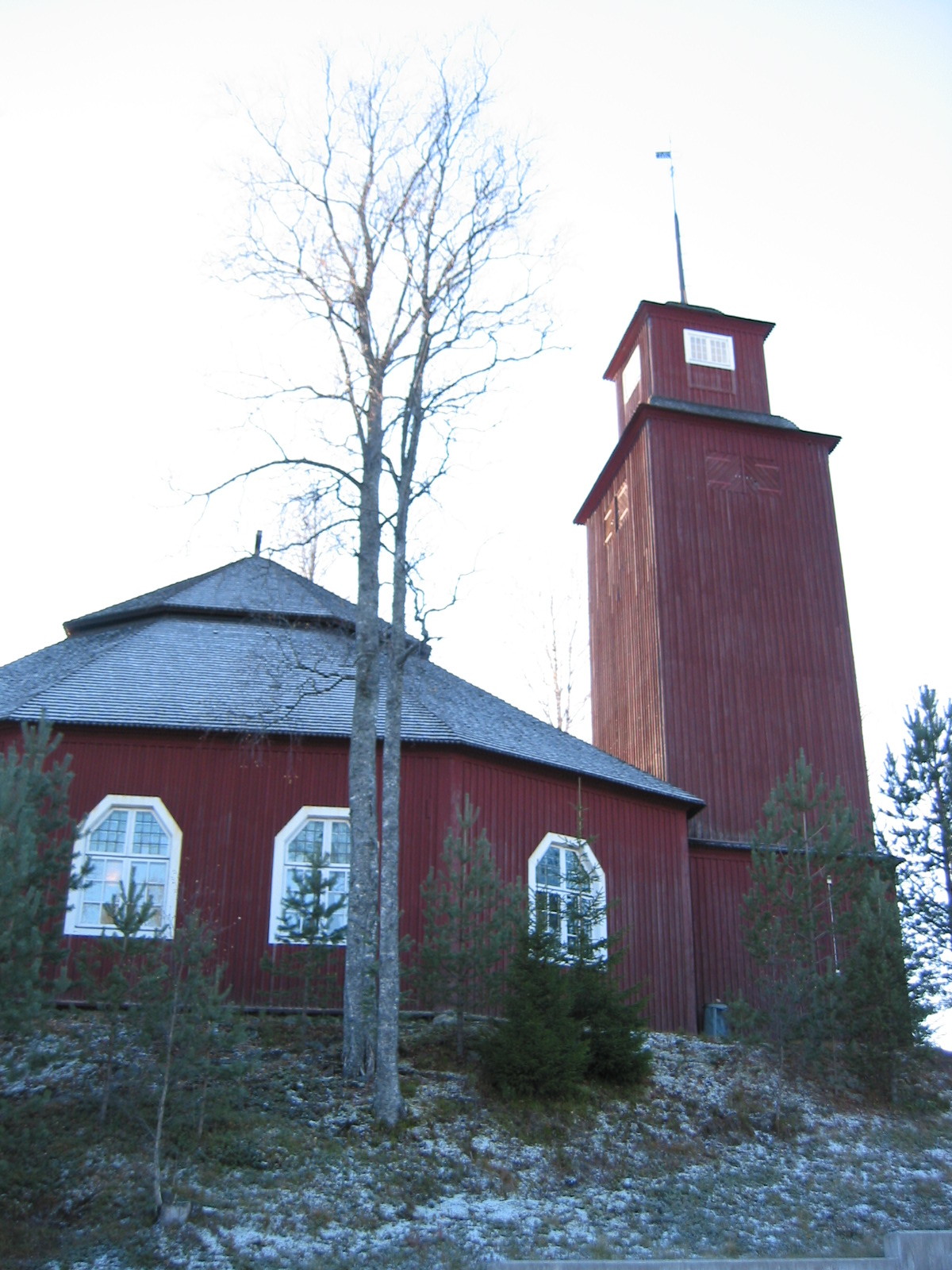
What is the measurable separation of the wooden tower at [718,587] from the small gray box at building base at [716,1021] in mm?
2976

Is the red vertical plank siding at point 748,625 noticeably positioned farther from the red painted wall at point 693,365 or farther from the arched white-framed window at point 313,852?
the arched white-framed window at point 313,852

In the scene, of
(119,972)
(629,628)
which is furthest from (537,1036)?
(629,628)

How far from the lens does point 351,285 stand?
51.4 ft

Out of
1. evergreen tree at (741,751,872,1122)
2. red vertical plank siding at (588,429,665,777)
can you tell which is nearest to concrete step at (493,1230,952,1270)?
evergreen tree at (741,751,872,1122)

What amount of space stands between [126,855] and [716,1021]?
960 cm

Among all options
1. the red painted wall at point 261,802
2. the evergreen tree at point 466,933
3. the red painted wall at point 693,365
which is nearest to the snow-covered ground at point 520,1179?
the evergreen tree at point 466,933

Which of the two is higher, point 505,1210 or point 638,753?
point 638,753

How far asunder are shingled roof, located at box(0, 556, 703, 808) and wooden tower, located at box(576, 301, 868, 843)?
7.41ft

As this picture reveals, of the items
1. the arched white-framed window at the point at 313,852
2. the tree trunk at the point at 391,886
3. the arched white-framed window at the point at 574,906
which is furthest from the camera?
the arched white-framed window at the point at 313,852

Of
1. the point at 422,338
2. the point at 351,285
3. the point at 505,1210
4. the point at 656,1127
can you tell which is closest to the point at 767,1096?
the point at 656,1127

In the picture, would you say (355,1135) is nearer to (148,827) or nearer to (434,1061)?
(434,1061)

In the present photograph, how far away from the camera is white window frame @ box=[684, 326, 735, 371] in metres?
25.9

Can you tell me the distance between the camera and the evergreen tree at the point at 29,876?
31.4 feet

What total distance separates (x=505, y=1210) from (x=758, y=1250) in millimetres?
2159
